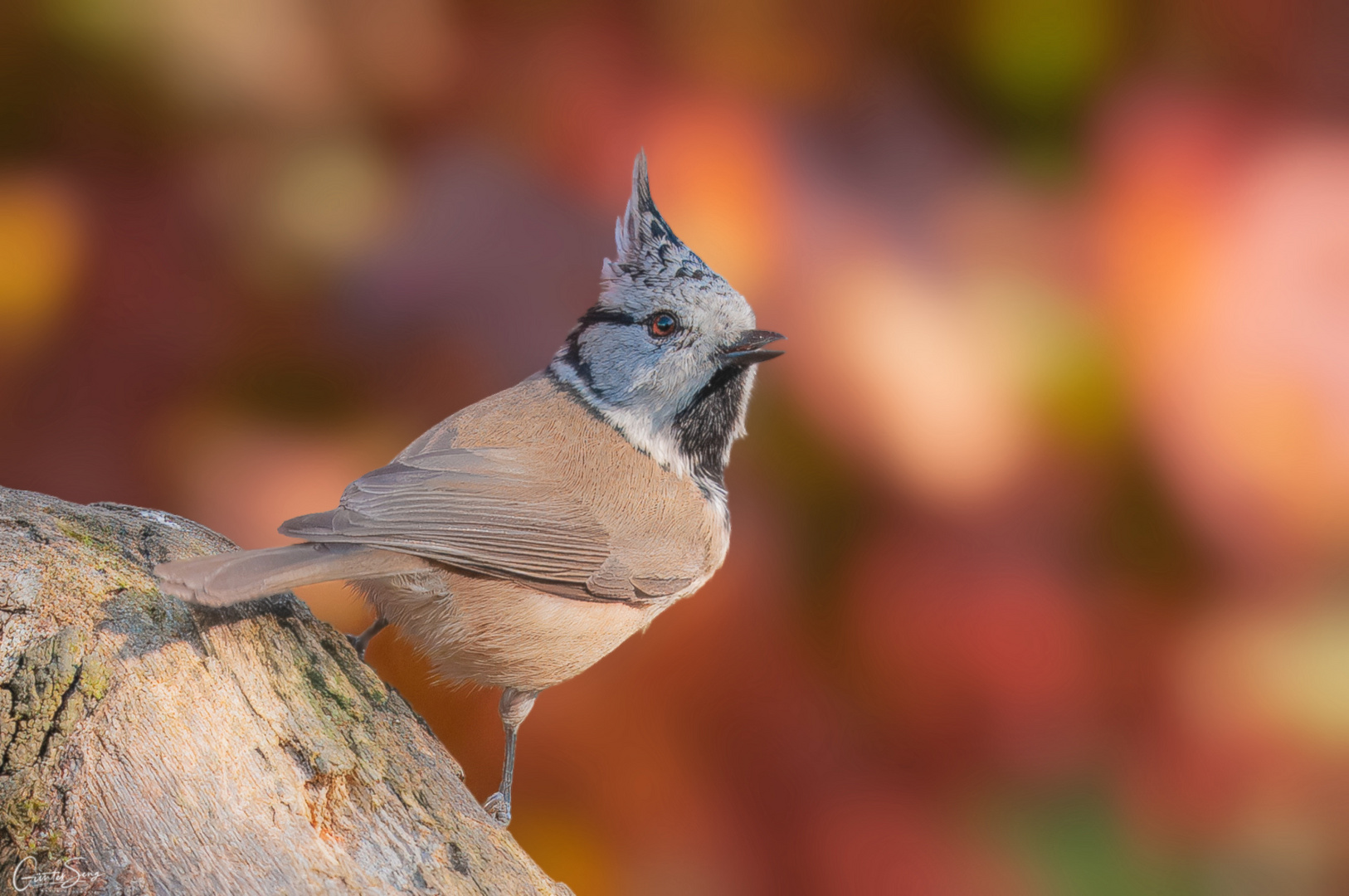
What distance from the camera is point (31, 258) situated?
247 cm

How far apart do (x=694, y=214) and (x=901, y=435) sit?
0.86 m

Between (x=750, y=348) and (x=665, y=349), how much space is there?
17 cm

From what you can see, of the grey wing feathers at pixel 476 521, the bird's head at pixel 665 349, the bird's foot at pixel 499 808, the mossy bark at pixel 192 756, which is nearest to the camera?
the mossy bark at pixel 192 756

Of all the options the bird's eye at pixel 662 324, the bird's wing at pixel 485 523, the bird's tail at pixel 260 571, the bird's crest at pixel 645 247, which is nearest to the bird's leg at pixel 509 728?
the bird's wing at pixel 485 523

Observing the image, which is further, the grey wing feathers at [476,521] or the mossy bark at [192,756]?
the grey wing feathers at [476,521]

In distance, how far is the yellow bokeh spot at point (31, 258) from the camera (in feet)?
7.99

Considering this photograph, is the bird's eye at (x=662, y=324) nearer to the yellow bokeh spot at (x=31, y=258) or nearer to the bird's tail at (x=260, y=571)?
the bird's tail at (x=260, y=571)

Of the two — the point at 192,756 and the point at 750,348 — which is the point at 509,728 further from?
the point at 750,348

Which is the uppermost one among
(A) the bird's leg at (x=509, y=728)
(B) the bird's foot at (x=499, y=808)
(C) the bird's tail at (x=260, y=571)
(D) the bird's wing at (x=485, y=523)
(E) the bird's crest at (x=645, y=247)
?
(E) the bird's crest at (x=645, y=247)

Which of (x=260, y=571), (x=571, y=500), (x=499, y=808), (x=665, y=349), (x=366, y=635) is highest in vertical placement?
(x=665, y=349)

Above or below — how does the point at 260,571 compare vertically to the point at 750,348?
below

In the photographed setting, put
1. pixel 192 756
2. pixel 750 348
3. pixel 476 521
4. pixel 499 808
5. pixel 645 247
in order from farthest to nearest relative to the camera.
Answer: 1. pixel 645 247
2. pixel 750 348
3. pixel 499 808
4. pixel 476 521
5. pixel 192 756

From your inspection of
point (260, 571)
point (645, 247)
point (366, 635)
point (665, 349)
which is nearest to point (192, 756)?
point (260, 571)

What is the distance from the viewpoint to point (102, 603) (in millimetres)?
1411
